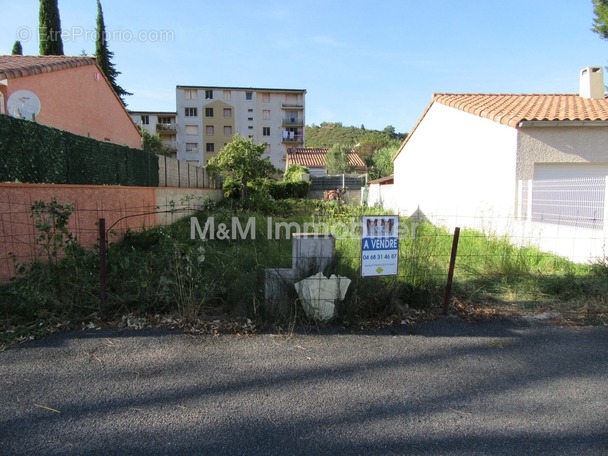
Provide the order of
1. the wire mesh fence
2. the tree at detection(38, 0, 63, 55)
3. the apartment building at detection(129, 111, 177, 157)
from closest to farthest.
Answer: the wire mesh fence → the tree at detection(38, 0, 63, 55) → the apartment building at detection(129, 111, 177, 157)

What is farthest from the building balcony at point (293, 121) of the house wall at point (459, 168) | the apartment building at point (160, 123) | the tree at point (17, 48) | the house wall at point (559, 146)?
the house wall at point (559, 146)

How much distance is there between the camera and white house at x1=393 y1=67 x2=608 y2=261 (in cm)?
729

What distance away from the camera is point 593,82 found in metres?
12.2

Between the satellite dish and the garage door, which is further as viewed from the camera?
the satellite dish

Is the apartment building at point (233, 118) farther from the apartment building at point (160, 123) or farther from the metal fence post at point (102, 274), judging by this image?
the metal fence post at point (102, 274)

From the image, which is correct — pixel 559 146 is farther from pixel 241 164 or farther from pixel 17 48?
pixel 17 48

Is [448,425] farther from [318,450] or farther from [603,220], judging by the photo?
[603,220]

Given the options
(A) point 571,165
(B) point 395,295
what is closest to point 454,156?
(A) point 571,165

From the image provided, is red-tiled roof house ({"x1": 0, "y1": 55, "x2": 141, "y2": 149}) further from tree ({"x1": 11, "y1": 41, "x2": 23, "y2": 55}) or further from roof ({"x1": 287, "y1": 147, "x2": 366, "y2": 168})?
roof ({"x1": 287, "y1": 147, "x2": 366, "y2": 168})

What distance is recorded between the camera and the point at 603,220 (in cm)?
664

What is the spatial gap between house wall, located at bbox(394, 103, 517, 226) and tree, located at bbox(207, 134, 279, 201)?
7.68 meters

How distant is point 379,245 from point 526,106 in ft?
30.5

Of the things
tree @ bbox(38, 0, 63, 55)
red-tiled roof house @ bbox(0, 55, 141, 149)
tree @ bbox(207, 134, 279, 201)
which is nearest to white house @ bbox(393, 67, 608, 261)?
tree @ bbox(207, 134, 279, 201)

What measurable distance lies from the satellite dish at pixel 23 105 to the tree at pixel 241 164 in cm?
988
